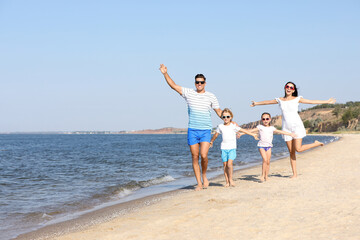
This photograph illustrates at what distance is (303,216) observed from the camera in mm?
5008

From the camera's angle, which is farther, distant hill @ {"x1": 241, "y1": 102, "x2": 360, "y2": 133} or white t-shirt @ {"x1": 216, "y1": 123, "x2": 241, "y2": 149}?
distant hill @ {"x1": 241, "y1": 102, "x2": 360, "y2": 133}

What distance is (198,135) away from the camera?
7547 mm

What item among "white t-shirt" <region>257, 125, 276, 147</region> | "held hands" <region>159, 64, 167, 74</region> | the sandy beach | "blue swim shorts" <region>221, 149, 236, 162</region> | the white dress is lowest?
the sandy beach

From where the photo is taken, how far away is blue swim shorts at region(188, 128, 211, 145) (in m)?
7.52

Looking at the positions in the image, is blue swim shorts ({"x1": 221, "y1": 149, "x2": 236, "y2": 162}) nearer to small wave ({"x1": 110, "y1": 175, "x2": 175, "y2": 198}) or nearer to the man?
the man

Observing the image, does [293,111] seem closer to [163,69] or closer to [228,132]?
[228,132]

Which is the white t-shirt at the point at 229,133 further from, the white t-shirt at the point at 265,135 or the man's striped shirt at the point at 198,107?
the white t-shirt at the point at 265,135

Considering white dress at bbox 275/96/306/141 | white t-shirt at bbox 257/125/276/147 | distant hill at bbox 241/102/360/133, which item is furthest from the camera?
distant hill at bbox 241/102/360/133

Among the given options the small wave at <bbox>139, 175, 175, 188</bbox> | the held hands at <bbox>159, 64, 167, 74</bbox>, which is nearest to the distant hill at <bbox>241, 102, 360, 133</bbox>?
the small wave at <bbox>139, 175, 175, 188</bbox>

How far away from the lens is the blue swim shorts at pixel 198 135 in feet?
24.7

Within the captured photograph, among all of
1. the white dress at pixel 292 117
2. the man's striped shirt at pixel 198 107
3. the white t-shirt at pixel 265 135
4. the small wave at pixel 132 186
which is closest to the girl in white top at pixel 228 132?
the man's striped shirt at pixel 198 107

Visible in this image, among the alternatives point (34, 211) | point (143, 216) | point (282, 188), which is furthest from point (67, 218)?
point (282, 188)

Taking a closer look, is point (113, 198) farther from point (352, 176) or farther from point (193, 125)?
point (352, 176)

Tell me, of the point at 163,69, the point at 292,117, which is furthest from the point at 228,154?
the point at 163,69
